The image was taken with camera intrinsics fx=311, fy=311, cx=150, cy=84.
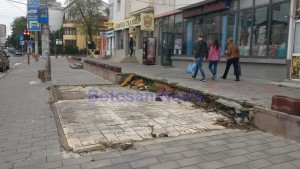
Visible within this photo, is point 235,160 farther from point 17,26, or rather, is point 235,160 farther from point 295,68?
point 17,26

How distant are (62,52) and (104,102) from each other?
66.5 meters

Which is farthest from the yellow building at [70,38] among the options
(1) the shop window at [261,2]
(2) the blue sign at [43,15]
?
(1) the shop window at [261,2]

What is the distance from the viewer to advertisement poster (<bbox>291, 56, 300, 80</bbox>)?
424 inches

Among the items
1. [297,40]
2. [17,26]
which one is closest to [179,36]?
[297,40]

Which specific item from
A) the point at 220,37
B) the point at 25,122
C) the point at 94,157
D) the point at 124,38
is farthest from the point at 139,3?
the point at 94,157

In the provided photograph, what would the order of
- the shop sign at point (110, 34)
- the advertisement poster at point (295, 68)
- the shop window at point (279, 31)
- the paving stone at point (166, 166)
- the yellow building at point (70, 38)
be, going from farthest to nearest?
1. the yellow building at point (70, 38)
2. the shop sign at point (110, 34)
3. the shop window at point (279, 31)
4. the advertisement poster at point (295, 68)
5. the paving stone at point (166, 166)

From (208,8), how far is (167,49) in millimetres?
5575

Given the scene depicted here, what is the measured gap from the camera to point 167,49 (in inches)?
831

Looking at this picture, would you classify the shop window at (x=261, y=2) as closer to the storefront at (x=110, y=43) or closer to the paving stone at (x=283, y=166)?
the paving stone at (x=283, y=166)

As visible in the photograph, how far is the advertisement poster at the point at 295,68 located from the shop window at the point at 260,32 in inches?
57.9

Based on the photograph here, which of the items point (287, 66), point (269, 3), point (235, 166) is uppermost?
point (269, 3)

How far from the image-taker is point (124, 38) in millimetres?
32906

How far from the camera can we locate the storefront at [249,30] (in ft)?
37.7

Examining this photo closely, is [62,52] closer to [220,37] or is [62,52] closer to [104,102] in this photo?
[220,37]
